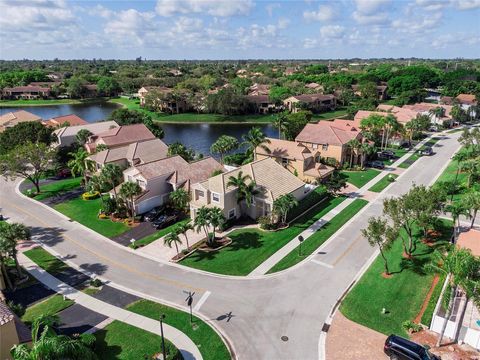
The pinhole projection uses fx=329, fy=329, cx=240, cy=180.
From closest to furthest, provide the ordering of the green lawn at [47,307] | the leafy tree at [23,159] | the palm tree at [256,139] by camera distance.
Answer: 1. the green lawn at [47,307]
2. the leafy tree at [23,159]
3. the palm tree at [256,139]

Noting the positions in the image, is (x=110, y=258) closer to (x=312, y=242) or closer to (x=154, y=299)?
(x=154, y=299)

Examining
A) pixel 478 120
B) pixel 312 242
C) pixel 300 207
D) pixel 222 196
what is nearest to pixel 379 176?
pixel 300 207

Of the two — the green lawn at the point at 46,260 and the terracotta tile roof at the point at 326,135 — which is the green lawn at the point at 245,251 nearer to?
the green lawn at the point at 46,260

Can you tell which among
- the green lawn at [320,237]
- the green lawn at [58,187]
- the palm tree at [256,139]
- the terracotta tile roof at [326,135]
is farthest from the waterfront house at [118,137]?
the green lawn at [320,237]

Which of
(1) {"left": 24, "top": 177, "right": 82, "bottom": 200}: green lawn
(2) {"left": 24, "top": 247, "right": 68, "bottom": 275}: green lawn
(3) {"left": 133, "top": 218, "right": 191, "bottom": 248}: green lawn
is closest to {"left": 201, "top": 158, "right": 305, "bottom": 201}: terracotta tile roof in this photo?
(3) {"left": 133, "top": 218, "right": 191, "bottom": 248}: green lawn

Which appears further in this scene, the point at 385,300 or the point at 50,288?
the point at 50,288

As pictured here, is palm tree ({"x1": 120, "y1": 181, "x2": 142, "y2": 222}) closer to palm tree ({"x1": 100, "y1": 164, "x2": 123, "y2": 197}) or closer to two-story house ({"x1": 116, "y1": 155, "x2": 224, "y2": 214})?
two-story house ({"x1": 116, "y1": 155, "x2": 224, "y2": 214})

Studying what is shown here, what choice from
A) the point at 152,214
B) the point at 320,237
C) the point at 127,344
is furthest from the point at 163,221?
the point at 320,237
